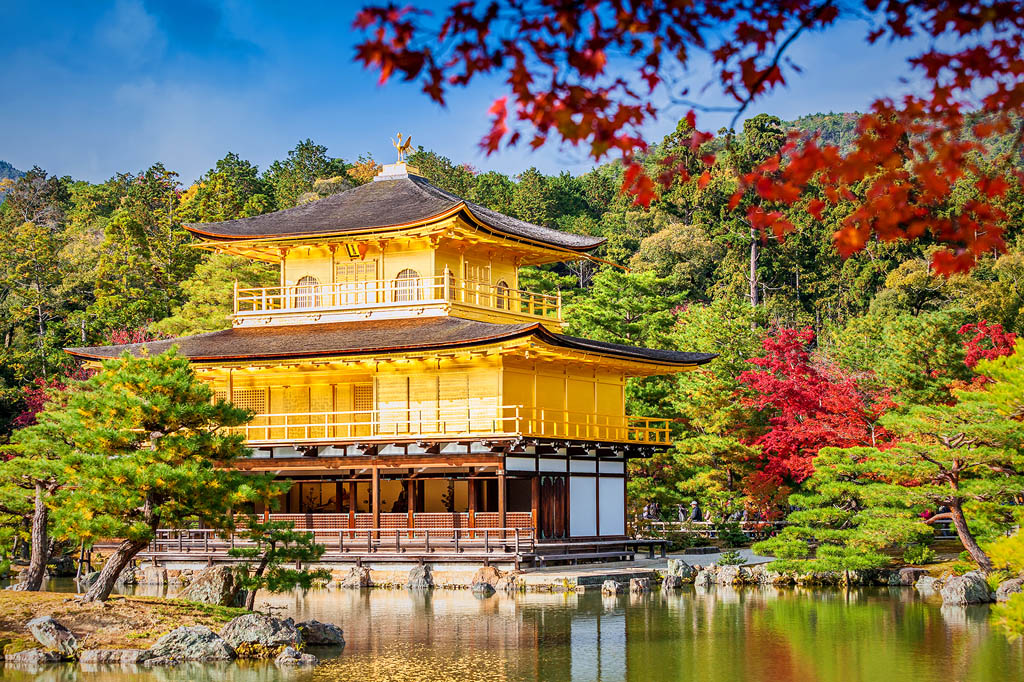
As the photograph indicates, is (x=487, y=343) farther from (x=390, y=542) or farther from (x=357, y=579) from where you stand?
(x=357, y=579)

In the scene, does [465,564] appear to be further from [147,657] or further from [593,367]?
[147,657]

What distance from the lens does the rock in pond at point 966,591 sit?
68.9 feet

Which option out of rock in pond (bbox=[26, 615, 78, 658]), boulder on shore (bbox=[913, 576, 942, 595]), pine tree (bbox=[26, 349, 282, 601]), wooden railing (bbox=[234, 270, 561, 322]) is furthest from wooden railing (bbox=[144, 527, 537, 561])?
rock in pond (bbox=[26, 615, 78, 658])

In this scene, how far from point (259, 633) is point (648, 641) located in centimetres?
537

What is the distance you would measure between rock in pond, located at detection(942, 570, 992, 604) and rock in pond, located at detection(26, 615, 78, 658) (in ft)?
46.9

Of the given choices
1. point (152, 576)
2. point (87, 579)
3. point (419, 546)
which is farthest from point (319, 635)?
point (152, 576)

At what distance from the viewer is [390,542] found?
2778 centimetres

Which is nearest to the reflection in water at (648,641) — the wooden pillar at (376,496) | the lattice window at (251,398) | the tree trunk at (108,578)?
the tree trunk at (108,578)

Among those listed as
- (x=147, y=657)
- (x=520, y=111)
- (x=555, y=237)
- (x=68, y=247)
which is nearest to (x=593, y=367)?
(x=555, y=237)

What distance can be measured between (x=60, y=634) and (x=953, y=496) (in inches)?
602

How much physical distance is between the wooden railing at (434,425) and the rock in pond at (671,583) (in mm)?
4608

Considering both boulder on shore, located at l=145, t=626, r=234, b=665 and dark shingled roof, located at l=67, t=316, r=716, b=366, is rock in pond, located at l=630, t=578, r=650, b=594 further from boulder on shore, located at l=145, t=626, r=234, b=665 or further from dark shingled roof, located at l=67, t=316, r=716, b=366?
boulder on shore, located at l=145, t=626, r=234, b=665

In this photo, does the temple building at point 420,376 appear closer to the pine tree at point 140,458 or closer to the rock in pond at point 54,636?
the pine tree at point 140,458

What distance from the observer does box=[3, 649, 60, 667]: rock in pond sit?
1488 centimetres
